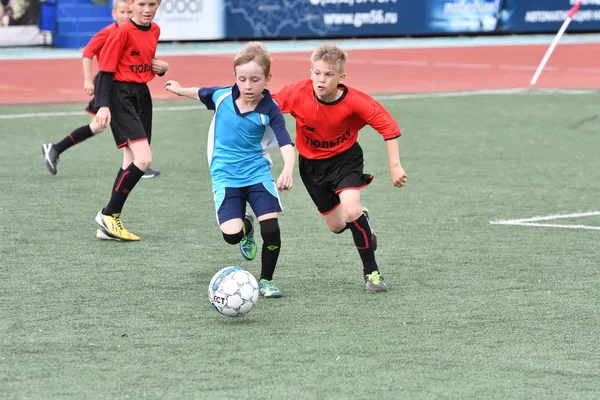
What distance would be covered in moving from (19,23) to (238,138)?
19.7 meters

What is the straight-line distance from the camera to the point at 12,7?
80.0ft

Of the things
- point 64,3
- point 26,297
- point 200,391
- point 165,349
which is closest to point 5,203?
point 26,297

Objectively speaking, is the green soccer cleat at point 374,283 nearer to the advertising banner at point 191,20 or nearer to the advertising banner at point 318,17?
the advertising banner at point 191,20

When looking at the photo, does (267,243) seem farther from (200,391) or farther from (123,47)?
(123,47)

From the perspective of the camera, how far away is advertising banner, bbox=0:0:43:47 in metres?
24.4

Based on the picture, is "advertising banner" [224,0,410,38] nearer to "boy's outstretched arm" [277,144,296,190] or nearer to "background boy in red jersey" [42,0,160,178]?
"background boy in red jersey" [42,0,160,178]

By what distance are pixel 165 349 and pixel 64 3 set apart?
20437 millimetres

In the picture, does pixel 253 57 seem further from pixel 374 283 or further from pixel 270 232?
Answer: pixel 374 283

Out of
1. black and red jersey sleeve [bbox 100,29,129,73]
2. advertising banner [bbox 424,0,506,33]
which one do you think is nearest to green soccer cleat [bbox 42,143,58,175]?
black and red jersey sleeve [bbox 100,29,129,73]

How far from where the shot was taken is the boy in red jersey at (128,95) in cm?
802

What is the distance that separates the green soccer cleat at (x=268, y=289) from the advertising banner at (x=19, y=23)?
1938cm

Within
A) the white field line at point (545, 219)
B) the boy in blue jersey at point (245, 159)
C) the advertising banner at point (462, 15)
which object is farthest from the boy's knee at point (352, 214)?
the advertising banner at point (462, 15)

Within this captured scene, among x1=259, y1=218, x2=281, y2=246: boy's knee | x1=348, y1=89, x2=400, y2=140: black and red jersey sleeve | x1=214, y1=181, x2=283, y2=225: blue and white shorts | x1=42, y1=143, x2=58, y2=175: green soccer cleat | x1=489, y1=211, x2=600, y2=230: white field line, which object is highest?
x1=348, y1=89, x2=400, y2=140: black and red jersey sleeve

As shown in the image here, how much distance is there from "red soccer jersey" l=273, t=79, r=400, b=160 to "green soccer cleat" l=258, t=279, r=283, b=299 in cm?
89
